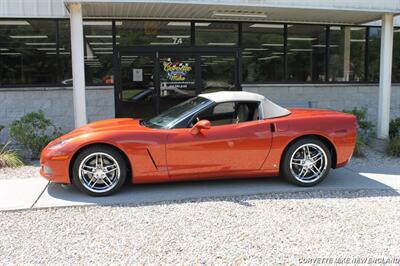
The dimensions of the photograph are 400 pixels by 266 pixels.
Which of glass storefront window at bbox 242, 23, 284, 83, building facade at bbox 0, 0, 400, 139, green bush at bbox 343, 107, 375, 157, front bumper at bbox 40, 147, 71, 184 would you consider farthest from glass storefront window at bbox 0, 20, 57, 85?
green bush at bbox 343, 107, 375, 157

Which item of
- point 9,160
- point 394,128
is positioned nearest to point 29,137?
point 9,160

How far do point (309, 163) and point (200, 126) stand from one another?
1647 mm

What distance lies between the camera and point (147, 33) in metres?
10.6

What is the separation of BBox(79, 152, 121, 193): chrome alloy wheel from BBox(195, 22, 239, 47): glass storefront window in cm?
600

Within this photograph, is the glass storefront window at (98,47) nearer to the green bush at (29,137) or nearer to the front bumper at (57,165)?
the green bush at (29,137)

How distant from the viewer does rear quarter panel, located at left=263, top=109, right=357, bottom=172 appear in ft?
19.8

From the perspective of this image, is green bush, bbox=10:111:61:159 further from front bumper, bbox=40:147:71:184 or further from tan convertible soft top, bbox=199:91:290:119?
tan convertible soft top, bbox=199:91:290:119

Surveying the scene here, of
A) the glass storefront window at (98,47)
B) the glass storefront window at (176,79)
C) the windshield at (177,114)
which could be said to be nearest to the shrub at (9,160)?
the windshield at (177,114)

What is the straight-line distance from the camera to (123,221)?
4.76m

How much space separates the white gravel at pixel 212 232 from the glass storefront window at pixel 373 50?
25.0 feet

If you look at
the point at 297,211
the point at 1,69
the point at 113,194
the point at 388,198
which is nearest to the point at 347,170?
the point at 388,198

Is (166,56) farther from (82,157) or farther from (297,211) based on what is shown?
(297,211)

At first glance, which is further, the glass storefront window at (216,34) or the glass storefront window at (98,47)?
the glass storefront window at (216,34)

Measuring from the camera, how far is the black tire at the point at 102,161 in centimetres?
557
